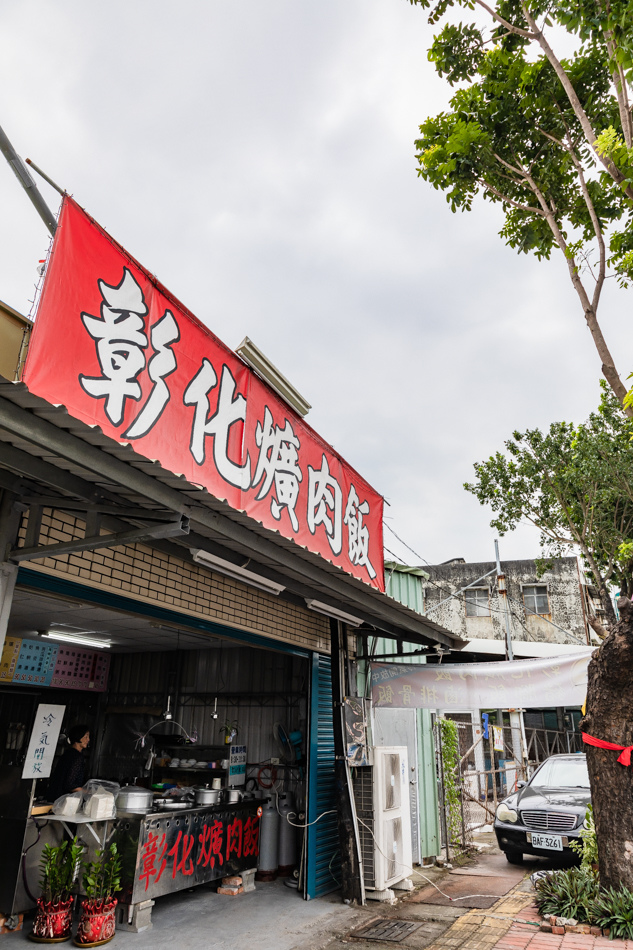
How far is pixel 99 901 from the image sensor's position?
5957 mm

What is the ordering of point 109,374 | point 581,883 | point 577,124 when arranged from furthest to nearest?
point 577,124 → point 581,883 → point 109,374

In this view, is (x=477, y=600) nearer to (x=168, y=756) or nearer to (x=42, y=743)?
(x=168, y=756)

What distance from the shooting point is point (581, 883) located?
20.9 ft

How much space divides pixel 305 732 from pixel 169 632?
2.45 m

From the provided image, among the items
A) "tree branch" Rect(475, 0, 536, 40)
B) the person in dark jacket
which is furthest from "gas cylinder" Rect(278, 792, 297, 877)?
"tree branch" Rect(475, 0, 536, 40)

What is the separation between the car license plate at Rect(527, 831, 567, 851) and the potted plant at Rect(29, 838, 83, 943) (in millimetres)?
6576

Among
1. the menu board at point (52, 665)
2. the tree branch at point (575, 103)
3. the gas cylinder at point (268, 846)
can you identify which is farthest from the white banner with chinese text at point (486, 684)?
the tree branch at point (575, 103)

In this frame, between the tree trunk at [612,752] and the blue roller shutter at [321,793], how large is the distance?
11.2 ft

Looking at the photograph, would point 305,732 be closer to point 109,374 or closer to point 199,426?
point 199,426

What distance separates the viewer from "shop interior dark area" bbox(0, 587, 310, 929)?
647 centimetres

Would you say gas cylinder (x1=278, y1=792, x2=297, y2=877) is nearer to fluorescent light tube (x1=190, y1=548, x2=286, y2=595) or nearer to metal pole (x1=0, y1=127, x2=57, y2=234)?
fluorescent light tube (x1=190, y1=548, x2=286, y2=595)

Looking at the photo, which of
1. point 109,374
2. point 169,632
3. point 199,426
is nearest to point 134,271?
point 109,374

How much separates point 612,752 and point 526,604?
914 inches

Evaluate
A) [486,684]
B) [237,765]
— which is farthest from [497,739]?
[237,765]
